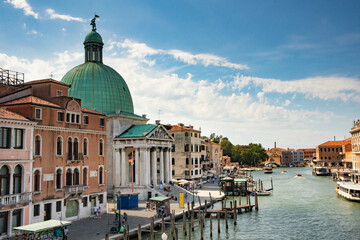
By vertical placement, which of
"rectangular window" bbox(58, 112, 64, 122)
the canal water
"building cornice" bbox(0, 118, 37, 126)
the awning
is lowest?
the canal water

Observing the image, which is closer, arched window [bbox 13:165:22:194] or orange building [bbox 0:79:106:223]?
arched window [bbox 13:165:22:194]

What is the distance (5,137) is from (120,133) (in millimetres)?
25897

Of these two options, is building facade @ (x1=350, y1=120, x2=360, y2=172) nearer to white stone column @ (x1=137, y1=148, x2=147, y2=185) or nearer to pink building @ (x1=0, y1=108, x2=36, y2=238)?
white stone column @ (x1=137, y1=148, x2=147, y2=185)

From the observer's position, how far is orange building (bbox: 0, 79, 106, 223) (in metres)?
29.3

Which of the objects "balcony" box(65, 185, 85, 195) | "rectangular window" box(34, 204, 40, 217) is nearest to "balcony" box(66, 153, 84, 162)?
"balcony" box(65, 185, 85, 195)

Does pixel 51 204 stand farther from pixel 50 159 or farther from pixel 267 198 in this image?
pixel 267 198

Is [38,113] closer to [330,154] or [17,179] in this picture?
[17,179]

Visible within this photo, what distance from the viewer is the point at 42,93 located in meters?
34.8

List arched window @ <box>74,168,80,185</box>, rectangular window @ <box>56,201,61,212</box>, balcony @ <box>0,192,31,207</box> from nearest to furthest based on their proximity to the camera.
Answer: balcony @ <box>0,192,31,207</box>, rectangular window @ <box>56,201,61,212</box>, arched window @ <box>74,168,80,185</box>

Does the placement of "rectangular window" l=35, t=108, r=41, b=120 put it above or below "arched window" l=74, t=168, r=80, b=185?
above

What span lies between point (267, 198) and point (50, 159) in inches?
1434

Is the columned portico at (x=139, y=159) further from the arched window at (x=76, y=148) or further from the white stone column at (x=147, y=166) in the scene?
the arched window at (x=76, y=148)

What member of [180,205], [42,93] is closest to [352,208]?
[180,205]

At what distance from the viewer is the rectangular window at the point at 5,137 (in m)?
25.7
